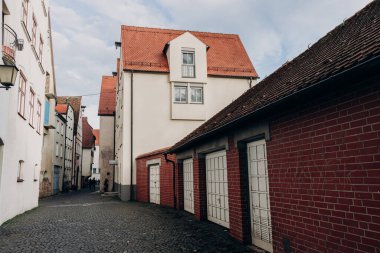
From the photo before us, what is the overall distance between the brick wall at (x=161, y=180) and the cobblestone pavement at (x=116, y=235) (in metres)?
2.76

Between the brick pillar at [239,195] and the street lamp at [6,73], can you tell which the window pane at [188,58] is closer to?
the brick pillar at [239,195]

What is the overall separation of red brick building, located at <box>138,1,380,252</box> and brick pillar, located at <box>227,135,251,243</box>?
0.02 m

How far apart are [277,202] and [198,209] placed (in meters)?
5.14

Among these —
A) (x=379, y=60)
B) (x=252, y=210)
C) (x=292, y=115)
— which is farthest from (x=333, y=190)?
(x=252, y=210)

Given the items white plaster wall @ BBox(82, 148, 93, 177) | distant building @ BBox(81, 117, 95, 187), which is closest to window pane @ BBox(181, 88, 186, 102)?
distant building @ BBox(81, 117, 95, 187)

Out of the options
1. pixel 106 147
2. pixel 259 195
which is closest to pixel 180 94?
pixel 106 147

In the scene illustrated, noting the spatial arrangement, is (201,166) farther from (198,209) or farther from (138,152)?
(138,152)

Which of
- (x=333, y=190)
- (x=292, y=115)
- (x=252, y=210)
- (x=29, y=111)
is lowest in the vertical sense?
(x=252, y=210)

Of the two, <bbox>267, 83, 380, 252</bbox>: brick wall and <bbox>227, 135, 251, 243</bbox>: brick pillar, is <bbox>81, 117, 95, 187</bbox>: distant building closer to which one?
<bbox>227, 135, 251, 243</bbox>: brick pillar

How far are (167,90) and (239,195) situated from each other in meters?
14.4

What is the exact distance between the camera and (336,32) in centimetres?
799

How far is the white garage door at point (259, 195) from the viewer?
6871 mm

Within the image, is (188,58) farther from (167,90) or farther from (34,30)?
(34,30)

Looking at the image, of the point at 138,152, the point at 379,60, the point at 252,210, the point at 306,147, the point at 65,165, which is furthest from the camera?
the point at 65,165
